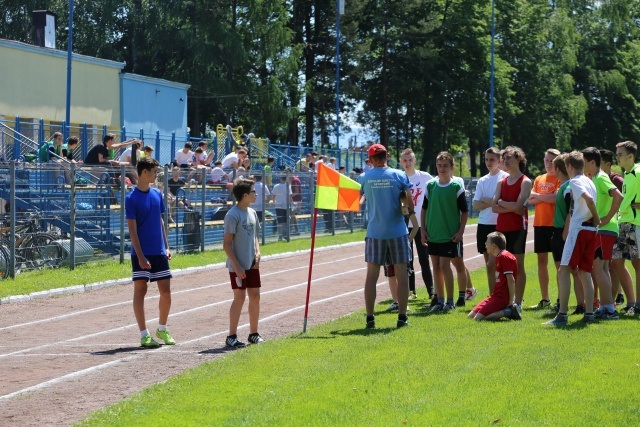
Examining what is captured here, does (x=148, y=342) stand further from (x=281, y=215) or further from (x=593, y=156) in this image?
(x=281, y=215)

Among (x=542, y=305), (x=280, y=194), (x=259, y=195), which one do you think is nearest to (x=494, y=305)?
(x=542, y=305)

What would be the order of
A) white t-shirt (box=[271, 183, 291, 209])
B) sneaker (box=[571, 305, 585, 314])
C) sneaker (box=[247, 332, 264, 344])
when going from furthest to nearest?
white t-shirt (box=[271, 183, 291, 209]), sneaker (box=[571, 305, 585, 314]), sneaker (box=[247, 332, 264, 344])

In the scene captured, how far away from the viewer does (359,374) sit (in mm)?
8836

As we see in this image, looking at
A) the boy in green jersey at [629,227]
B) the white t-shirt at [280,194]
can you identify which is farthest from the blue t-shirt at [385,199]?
the white t-shirt at [280,194]

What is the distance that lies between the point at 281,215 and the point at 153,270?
1921 cm

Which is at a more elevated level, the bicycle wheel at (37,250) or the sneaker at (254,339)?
the bicycle wheel at (37,250)

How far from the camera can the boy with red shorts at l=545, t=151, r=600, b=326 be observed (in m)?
11.5

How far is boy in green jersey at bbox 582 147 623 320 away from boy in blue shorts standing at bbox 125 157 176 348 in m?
4.78

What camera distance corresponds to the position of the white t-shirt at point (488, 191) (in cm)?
1352

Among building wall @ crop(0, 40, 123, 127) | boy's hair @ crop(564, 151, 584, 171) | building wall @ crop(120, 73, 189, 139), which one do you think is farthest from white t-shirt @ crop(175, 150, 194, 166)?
boy's hair @ crop(564, 151, 584, 171)

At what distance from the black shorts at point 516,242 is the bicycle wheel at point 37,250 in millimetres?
9958

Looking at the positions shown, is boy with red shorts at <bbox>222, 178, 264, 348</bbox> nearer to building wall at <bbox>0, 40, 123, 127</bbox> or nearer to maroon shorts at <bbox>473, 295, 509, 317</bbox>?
→ maroon shorts at <bbox>473, 295, 509, 317</bbox>

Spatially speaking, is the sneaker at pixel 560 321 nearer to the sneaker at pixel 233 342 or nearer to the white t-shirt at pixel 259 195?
the sneaker at pixel 233 342

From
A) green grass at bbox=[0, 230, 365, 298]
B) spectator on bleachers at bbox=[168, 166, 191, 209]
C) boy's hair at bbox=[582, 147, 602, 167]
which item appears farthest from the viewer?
spectator on bleachers at bbox=[168, 166, 191, 209]
